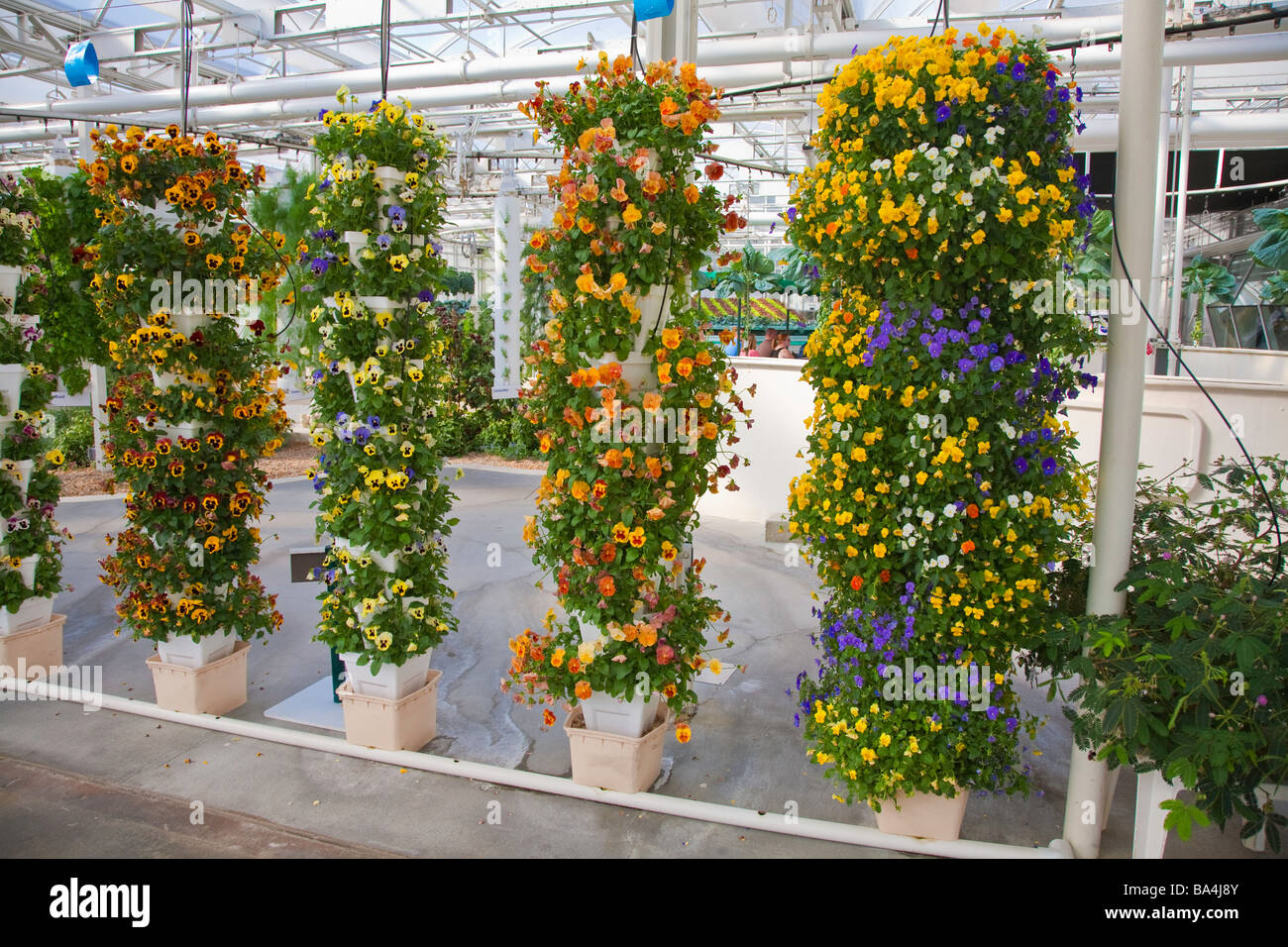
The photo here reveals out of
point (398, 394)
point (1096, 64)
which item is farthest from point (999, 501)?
point (1096, 64)

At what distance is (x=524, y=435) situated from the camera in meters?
10.6

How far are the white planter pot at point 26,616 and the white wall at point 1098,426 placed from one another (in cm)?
361

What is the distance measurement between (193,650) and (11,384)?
1.55m

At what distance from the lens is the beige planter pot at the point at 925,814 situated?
2.65 m

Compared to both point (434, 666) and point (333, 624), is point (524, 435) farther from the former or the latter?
point (333, 624)

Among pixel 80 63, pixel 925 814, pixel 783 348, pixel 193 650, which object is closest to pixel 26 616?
pixel 193 650

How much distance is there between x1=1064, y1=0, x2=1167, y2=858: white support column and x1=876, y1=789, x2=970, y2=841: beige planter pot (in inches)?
14.1

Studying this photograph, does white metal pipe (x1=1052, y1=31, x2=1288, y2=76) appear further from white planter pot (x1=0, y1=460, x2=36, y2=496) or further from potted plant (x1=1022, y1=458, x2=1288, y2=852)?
white planter pot (x1=0, y1=460, x2=36, y2=496)

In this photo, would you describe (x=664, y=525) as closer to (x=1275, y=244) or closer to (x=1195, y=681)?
(x=1195, y=681)

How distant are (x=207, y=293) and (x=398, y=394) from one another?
1.03 metres

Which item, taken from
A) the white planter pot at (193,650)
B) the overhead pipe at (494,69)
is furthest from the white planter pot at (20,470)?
the overhead pipe at (494,69)

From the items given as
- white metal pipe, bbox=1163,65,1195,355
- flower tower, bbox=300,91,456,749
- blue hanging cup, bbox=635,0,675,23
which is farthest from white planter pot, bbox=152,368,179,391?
white metal pipe, bbox=1163,65,1195,355

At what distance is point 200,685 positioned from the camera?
365cm

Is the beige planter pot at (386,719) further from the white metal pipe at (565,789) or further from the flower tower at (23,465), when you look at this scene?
the flower tower at (23,465)
